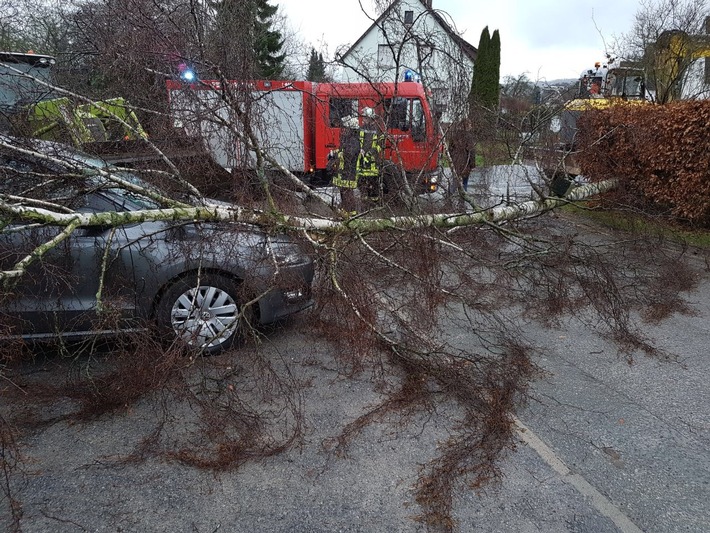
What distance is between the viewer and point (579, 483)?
105 inches

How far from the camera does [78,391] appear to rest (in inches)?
132

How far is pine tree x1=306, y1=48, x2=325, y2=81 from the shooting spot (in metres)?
5.58


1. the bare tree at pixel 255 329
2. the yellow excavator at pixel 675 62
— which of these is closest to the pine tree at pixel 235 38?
the bare tree at pixel 255 329

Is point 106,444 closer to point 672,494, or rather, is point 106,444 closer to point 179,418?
point 179,418

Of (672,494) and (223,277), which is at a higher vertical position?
(223,277)

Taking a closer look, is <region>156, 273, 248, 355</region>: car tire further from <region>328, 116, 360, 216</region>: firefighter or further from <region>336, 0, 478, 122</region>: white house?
<region>336, 0, 478, 122</region>: white house

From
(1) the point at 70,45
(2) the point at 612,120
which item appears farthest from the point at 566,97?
(1) the point at 70,45

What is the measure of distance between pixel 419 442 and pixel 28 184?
3.21 m

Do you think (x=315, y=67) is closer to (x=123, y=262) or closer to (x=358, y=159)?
(x=358, y=159)

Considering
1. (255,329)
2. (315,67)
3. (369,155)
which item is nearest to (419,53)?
(369,155)

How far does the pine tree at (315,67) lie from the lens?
558 cm

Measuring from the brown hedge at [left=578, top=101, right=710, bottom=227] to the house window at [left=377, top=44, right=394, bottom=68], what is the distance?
334 cm

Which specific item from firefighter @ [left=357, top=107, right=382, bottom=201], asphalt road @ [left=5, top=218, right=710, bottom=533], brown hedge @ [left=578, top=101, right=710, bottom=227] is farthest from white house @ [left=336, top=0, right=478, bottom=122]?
asphalt road @ [left=5, top=218, right=710, bottom=533]

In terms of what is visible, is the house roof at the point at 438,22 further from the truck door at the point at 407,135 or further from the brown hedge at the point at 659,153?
the brown hedge at the point at 659,153
